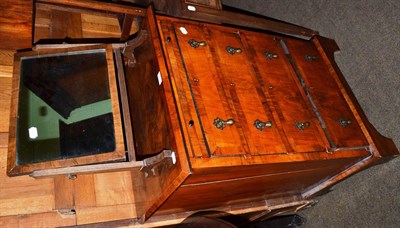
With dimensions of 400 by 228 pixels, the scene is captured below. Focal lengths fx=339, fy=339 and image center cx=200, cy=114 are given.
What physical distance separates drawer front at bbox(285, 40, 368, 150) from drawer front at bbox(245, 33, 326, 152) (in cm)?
7

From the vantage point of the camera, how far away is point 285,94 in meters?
1.65

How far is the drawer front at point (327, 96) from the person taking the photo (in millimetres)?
1663

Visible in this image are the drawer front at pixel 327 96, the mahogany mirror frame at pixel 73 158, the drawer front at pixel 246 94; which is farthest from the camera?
the drawer front at pixel 327 96

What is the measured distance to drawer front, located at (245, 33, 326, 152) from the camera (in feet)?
5.07

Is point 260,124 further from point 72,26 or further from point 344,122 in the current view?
point 72,26

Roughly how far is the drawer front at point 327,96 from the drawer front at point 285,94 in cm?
7

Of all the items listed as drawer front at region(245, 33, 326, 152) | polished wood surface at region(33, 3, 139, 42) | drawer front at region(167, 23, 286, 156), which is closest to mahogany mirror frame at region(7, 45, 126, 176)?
drawer front at region(167, 23, 286, 156)

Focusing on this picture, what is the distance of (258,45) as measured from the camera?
1.76m

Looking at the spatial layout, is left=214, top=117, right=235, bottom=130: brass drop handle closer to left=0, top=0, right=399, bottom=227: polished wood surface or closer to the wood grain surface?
left=0, top=0, right=399, bottom=227: polished wood surface

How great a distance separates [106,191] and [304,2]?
205 cm

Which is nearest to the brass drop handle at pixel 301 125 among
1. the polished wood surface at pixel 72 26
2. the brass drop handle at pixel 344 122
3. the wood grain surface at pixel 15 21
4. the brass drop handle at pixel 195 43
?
the brass drop handle at pixel 344 122

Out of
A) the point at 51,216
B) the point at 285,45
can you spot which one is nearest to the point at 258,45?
the point at 285,45

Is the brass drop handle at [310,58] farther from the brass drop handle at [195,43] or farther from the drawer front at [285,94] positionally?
the brass drop handle at [195,43]

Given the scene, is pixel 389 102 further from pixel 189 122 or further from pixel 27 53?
pixel 27 53
